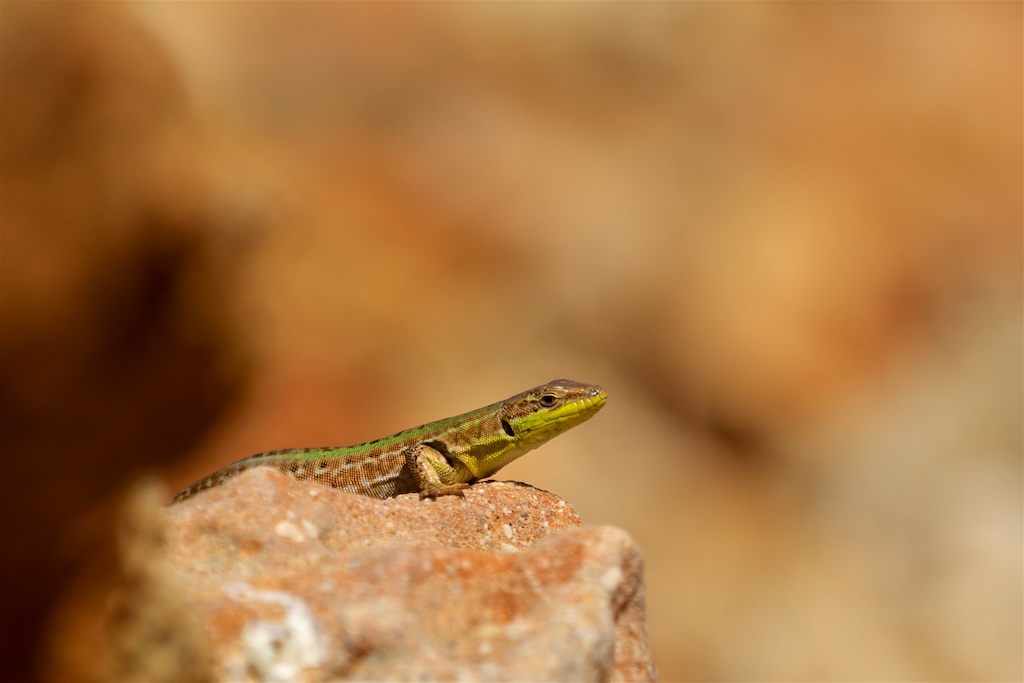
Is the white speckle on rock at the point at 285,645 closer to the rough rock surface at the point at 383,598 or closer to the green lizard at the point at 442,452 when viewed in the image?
the rough rock surface at the point at 383,598

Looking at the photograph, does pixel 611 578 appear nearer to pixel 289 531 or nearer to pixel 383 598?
pixel 383 598

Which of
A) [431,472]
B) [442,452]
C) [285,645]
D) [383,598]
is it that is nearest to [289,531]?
[383,598]

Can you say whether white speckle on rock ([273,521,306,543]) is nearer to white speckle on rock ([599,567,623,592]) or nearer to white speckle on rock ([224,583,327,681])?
white speckle on rock ([224,583,327,681])

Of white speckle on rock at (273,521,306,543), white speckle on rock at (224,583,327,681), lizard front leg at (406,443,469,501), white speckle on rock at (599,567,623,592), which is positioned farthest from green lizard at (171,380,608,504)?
white speckle on rock at (224,583,327,681)

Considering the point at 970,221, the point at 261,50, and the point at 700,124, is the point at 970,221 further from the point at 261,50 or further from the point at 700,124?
the point at 261,50

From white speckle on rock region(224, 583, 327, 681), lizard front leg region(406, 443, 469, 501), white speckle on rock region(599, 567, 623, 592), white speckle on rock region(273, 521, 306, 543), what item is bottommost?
white speckle on rock region(599, 567, 623, 592)
